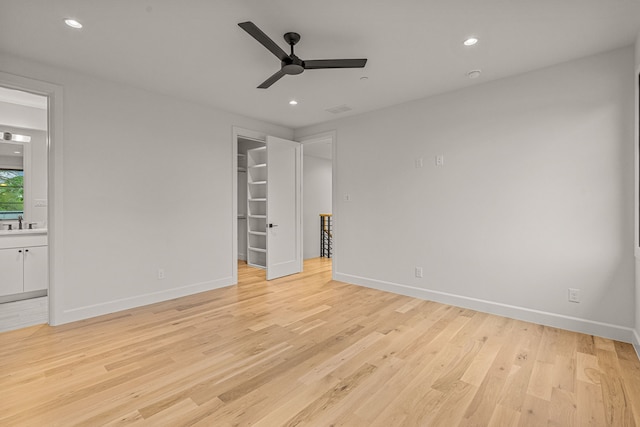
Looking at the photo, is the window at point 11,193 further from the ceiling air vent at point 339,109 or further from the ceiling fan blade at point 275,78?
the ceiling air vent at point 339,109

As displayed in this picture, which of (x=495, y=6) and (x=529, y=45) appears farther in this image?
(x=529, y=45)

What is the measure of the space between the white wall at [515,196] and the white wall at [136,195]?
7.04 ft

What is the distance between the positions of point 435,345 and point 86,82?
424cm

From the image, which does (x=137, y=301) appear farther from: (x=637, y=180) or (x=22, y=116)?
(x=637, y=180)

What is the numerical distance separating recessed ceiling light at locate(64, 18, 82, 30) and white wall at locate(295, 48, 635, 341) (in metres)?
3.28

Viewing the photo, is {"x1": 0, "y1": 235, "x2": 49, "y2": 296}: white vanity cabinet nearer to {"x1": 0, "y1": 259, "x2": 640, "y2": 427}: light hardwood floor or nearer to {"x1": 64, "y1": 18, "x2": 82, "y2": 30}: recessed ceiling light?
{"x1": 0, "y1": 259, "x2": 640, "y2": 427}: light hardwood floor

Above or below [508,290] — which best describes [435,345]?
below

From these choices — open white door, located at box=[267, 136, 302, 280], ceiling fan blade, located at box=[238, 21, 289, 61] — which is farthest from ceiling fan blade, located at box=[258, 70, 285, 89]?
open white door, located at box=[267, 136, 302, 280]

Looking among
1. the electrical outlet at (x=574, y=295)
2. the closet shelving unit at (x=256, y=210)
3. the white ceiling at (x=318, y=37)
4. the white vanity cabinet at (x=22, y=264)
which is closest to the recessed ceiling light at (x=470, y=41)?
the white ceiling at (x=318, y=37)

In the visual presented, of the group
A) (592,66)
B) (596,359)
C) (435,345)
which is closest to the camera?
(596,359)

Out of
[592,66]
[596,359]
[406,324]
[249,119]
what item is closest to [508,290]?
[596,359]

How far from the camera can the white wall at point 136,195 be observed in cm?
310

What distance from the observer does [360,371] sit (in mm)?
2176

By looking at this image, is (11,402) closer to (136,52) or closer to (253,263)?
(136,52)
